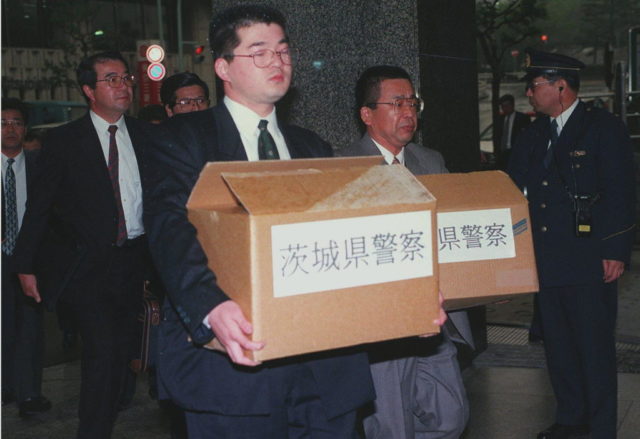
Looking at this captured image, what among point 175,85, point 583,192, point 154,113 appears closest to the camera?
point 583,192

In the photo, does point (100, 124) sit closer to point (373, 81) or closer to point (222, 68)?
point (373, 81)

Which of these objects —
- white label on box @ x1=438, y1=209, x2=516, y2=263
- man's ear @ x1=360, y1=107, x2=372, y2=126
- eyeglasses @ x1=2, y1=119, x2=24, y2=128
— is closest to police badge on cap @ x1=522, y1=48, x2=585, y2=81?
man's ear @ x1=360, y1=107, x2=372, y2=126

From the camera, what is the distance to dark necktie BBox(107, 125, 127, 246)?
462 centimetres

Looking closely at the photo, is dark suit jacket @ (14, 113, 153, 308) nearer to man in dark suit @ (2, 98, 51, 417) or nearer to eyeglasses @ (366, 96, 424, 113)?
man in dark suit @ (2, 98, 51, 417)

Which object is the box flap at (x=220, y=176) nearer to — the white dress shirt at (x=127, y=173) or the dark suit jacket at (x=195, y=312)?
the dark suit jacket at (x=195, y=312)

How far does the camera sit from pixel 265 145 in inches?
108

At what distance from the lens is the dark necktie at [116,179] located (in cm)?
462

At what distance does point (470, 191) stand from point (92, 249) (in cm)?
212

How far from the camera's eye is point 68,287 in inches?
181

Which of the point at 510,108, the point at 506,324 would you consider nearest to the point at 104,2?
the point at 510,108

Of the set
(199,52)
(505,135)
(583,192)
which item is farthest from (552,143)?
(199,52)

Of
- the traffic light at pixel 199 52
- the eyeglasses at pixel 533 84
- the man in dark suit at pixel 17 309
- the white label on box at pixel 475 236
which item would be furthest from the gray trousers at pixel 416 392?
the traffic light at pixel 199 52

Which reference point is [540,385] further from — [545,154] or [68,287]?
[68,287]

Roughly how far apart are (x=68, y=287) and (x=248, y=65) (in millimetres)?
2337
